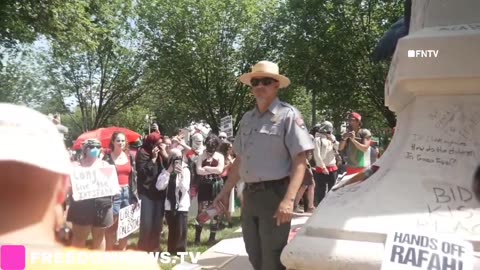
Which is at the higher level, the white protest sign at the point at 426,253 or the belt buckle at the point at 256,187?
the belt buckle at the point at 256,187

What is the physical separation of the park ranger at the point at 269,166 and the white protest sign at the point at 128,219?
9.09 feet

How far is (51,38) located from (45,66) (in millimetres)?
19936

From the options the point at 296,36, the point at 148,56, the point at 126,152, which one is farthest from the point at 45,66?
the point at 126,152

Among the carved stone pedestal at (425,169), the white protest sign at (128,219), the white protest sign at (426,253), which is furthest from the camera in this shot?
the white protest sign at (128,219)

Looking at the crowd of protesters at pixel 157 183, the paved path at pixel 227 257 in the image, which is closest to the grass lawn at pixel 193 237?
the crowd of protesters at pixel 157 183

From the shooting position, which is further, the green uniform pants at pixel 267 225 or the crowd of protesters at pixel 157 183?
the crowd of protesters at pixel 157 183

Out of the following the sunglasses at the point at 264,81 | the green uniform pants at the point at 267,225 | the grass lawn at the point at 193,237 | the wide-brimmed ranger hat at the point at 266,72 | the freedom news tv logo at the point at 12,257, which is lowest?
the grass lawn at the point at 193,237

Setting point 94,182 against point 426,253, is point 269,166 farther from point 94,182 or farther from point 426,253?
point 94,182

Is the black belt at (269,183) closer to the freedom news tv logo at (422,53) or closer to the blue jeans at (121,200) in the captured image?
the freedom news tv logo at (422,53)

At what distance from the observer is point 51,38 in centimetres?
1490

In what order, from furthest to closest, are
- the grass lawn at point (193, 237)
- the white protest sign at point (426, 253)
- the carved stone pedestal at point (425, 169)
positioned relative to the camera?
1. the grass lawn at point (193, 237)
2. the carved stone pedestal at point (425, 169)
3. the white protest sign at point (426, 253)

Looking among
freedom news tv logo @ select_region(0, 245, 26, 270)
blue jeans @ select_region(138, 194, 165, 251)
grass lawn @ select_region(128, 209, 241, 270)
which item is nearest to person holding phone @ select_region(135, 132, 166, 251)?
blue jeans @ select_region(138, 194, 165, 251)

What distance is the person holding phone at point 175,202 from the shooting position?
7.14 metres

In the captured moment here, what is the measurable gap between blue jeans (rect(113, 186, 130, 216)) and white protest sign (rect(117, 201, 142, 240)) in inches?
2.4
